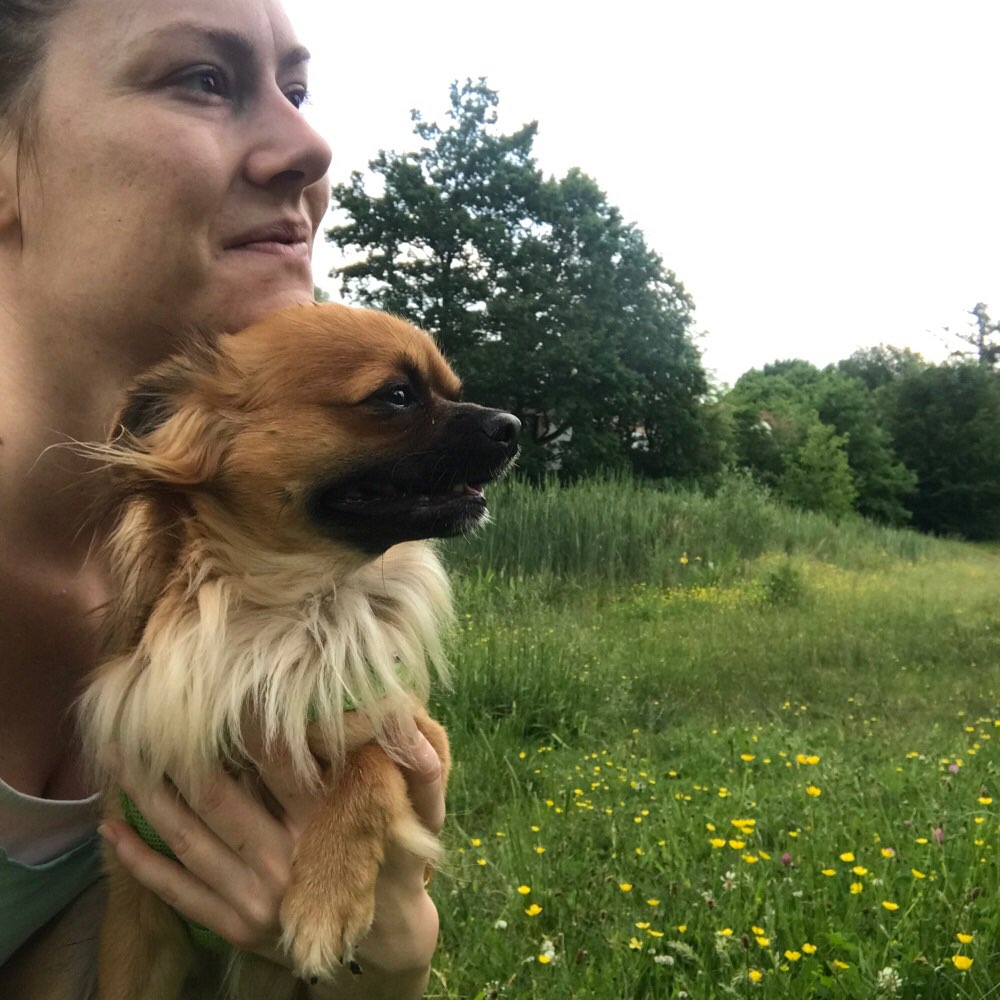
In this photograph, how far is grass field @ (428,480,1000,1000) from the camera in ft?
7.47

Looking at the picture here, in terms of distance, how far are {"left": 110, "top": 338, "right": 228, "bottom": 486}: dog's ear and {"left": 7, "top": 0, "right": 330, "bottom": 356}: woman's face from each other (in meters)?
0.15

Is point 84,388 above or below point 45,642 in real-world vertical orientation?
above

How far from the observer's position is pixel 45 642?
1665 mm

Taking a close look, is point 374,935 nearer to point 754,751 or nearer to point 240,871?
point 240,871

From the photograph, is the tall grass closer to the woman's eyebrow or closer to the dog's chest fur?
the dog's chest fur

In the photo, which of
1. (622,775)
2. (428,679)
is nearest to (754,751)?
(622,775)

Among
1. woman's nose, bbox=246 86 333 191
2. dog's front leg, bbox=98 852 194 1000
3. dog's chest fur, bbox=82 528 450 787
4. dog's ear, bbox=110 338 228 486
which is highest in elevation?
woman's nose, bbox=246 86 333 191

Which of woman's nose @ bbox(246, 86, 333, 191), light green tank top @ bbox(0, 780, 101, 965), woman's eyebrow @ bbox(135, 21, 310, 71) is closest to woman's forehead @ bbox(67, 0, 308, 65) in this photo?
woman's eyebrow @ bbox(135, 21, 310, 71)

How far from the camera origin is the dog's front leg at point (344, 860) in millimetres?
1401

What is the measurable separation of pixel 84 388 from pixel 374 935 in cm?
117

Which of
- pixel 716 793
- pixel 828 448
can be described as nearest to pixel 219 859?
pixel 716 793

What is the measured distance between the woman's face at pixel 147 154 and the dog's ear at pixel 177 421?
0.15 m

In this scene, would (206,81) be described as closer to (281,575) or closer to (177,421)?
(177,421)

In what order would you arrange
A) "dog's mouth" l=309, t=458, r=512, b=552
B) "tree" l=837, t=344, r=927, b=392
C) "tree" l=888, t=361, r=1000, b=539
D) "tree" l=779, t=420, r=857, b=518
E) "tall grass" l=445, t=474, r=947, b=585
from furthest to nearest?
1. "tree" l=837, t=344, r=927, b=392
2. "tree" l=888, t=361, r=1000, b=539
3. "tree" l=779, t=420, r=857, b=518
4. "tall grass" l=445, t=474, r=947, b=585
5. "dog's mouth" l=309, t=458, r=512, b=552
